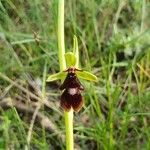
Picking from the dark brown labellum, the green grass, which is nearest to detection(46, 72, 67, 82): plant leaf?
the dark brown labellum

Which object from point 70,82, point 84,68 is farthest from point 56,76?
point 84,68

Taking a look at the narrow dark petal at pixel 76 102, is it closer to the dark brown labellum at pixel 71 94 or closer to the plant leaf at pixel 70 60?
the dark brown labellum at pixel 71 94

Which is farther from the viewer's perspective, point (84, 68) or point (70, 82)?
point (84, 68)

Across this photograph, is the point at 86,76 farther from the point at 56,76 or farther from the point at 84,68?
the point at 84,68

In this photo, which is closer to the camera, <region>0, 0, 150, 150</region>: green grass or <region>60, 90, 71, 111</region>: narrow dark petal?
<region>60, 90, 71, 111</region>: narrow dark petal

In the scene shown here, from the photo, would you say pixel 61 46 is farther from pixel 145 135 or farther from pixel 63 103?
pixel 145 135

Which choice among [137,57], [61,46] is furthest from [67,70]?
[137,57]

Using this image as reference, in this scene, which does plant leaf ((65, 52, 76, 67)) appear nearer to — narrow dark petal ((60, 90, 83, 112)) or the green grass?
narrow dark petal ((60, 90, 83, 112))
